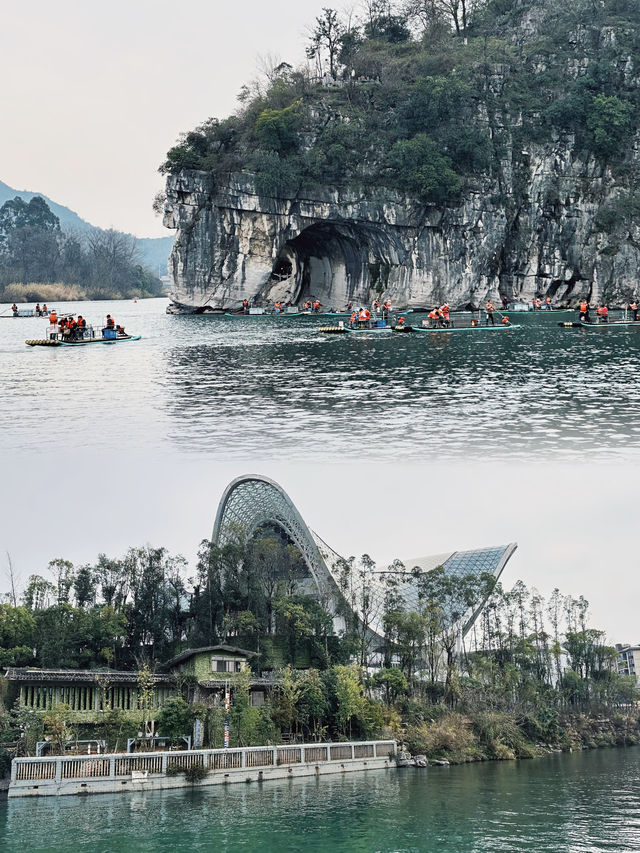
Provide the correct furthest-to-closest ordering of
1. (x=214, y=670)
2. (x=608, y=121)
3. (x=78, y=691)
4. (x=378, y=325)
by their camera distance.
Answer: (x=608, y=121) < (x=378, y=325) < (x=214, y=670) < (x=78, y=691)

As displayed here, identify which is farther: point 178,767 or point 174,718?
point 174,718

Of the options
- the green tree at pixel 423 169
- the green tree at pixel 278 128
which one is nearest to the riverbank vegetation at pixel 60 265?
the green tree at pixel 278 128

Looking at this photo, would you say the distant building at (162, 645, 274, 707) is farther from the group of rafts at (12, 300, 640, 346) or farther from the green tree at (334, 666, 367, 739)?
the group of rafts at (12, 300, 640, 346)

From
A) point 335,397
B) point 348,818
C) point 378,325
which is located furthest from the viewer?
point 378,325

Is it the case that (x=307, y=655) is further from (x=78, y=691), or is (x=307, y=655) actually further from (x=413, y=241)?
(x=413, y=241)

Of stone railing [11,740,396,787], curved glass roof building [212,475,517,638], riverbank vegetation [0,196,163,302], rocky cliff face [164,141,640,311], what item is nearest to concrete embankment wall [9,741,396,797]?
stone railing [11,740,396,787]

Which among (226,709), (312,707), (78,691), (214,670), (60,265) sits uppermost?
(60,265)

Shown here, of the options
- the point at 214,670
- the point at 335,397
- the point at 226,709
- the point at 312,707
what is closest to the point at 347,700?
the point at 312,707
